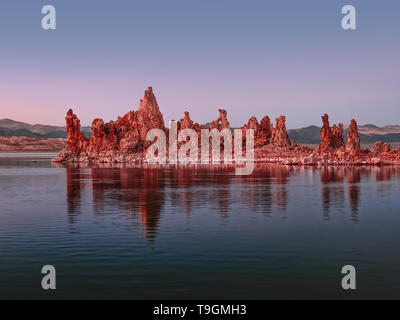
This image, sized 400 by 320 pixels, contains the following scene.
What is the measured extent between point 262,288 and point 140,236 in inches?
492

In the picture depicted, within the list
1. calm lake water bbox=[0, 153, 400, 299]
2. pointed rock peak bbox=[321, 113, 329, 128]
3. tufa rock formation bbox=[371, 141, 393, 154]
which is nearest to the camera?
calm lake water bbox=[0, 153, 400, 299]

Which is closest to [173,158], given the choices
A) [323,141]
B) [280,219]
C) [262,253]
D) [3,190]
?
[323,141]

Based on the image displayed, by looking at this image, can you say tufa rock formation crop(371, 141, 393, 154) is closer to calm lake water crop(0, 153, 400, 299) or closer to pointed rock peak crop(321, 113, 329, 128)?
pointed rock peak crop(321, 113, 329, 128)

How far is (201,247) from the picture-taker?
25.8 metres

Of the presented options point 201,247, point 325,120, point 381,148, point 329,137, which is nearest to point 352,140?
point 381,148

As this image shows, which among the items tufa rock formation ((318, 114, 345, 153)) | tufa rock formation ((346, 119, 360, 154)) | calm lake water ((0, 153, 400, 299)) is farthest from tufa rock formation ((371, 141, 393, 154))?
calm lake water ((0, 153, 400, 299))

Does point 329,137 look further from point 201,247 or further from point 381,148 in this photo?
point 201,247

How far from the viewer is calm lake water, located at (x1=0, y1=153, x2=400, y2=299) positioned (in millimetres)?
18469

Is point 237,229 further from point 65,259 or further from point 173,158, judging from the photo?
point 173,158

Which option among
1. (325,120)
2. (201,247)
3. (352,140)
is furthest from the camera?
(325,120)

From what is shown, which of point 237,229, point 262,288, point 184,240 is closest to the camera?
point 262,288

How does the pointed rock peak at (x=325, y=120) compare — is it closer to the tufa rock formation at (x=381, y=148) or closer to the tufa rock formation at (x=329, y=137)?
the tufa rock formation at (x=329, y=137)

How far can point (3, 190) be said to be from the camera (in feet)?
213

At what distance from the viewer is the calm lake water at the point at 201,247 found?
1847cm
